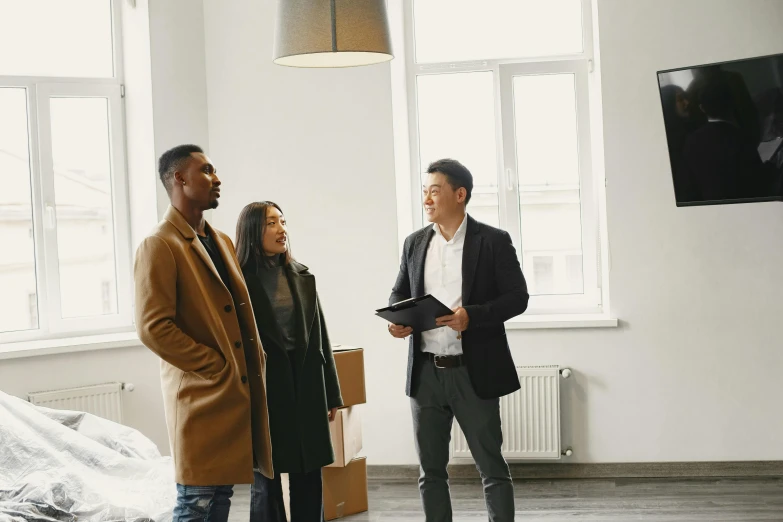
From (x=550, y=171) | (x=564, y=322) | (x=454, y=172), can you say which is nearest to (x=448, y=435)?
(x=454, y=172)

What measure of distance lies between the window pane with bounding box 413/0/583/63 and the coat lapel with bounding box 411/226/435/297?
2.03m

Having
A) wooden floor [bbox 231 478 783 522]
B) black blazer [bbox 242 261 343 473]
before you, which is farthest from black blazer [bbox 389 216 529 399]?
wooden floor [bbox 231 478 783 522]

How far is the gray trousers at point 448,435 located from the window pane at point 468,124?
2.00 meters

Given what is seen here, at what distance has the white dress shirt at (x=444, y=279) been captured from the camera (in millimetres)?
3148

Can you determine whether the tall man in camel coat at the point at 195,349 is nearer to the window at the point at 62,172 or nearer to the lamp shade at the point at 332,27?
the lamp shade at the point at 332,27

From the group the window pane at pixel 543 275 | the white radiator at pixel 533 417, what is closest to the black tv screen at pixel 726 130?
the window pane at pixel 543 275

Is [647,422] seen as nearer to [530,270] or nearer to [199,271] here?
[530,270]

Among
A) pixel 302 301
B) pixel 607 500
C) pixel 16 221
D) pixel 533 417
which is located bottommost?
pixel 607 500

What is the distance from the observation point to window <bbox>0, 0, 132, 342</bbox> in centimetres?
469

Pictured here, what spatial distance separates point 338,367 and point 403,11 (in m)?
2.25

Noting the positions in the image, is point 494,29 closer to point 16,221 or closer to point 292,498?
point 16,221

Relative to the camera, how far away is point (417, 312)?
2982 millimetres

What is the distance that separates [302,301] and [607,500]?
2.06 metres

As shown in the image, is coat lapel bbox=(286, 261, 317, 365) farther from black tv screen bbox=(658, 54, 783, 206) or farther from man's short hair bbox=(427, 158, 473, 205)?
black tv screen bbox=(658, 54, 783, 206)
